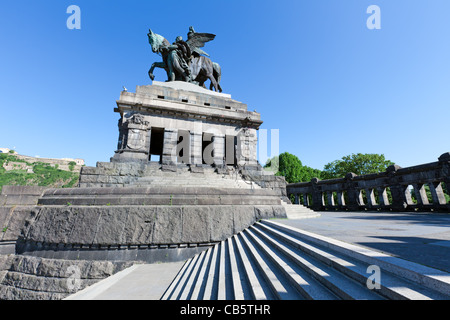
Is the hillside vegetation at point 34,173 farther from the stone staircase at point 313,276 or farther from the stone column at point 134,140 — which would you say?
the stone staircase at point 313,276

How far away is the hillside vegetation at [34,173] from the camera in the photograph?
69.4 meters

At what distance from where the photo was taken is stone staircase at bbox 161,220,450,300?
2010 mm

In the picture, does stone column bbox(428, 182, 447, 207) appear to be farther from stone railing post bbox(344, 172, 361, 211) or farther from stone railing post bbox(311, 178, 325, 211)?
stone railing post bbox(311, 178, 325, 211)

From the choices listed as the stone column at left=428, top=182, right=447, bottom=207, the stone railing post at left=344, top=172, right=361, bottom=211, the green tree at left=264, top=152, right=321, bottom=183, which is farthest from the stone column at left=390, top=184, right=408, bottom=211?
the green tree at left=264, top=152, right=321, bottom=183

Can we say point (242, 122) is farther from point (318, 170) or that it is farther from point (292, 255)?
point (318, 170)

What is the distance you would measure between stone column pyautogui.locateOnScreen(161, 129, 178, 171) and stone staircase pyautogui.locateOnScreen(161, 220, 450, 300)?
996cm

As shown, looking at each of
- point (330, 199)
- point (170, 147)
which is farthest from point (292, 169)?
point (170, 147)

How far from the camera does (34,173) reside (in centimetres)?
7269

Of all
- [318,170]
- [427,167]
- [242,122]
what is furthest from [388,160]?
[242,122]

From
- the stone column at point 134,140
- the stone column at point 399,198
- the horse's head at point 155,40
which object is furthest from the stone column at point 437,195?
the horse's head at point 155,40

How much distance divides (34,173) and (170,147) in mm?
92199

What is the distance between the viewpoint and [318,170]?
45.4m

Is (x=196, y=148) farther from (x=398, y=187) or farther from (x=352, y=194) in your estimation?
(x=398, y=187)

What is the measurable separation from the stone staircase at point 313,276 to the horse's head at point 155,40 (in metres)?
20.5
